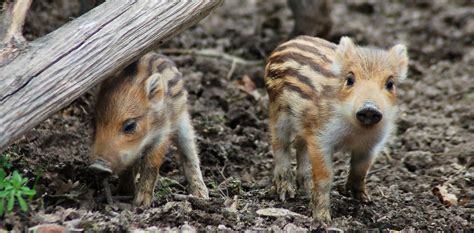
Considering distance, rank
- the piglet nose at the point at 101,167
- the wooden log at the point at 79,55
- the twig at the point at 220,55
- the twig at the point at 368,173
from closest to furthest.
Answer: the wooden log at the point at 79,55 → the piglet nose at the point at 101,167 → the twig at the point at 368,173 → the twig at the point at 220,55

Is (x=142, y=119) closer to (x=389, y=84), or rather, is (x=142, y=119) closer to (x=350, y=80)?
(x=350, y=80)

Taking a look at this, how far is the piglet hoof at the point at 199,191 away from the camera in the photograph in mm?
5967

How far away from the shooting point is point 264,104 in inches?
333

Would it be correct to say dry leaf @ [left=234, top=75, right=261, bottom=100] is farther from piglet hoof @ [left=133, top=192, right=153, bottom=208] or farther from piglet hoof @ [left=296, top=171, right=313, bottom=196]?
piglet hoof @ [left=133, top=192, right=153, bottom=208]

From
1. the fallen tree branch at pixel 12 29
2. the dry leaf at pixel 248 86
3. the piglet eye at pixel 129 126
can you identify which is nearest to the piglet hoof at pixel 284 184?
the piglet eye at pixel 129 126

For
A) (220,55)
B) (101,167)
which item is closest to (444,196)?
(101,167)

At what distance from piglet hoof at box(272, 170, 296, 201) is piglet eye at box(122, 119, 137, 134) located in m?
1.23

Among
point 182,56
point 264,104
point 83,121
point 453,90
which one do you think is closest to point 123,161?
point 83,121

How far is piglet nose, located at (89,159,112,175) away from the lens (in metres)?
5.06

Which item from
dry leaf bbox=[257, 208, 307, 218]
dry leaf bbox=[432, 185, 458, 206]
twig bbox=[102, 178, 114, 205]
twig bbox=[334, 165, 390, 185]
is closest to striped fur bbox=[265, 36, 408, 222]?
dry leaf bbox=[257, 208, 307, 218]

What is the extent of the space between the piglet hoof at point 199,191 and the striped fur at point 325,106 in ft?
1.76

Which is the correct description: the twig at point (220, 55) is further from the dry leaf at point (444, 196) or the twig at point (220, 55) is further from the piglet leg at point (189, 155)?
the dry leaf at point (444, 196)

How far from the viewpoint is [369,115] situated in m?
5.17

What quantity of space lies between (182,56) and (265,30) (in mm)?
1688
